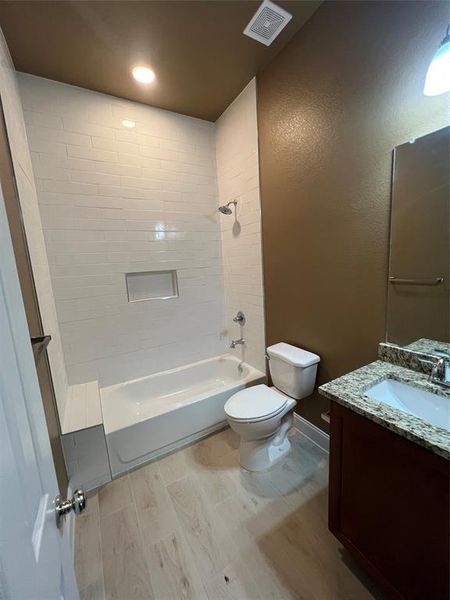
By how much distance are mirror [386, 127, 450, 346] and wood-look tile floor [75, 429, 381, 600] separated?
107cm

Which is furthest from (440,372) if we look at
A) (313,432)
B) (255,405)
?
(313,432)

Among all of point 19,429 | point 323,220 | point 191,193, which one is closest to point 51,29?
point 191,193

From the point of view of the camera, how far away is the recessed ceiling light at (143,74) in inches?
68.6

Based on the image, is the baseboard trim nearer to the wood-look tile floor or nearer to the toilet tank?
the wood-look tile floor

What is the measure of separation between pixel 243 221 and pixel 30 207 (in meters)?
1.59

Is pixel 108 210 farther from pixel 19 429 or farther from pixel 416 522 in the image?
pixel 416 522

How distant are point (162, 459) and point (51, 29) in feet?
9.18

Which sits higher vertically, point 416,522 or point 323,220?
point 323,220

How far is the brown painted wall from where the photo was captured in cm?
114

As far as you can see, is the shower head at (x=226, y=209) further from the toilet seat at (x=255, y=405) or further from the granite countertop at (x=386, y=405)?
the granite countertop at (x=386, y=405)

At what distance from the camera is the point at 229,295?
105 inches

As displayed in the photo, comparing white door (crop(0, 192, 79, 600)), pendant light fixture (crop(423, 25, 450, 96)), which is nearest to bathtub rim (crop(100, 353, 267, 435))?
white door (crop(0, 192, 79, 600))

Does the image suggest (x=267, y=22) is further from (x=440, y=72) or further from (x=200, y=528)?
(x=200, y=528)

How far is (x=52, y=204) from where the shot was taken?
6.25ft
